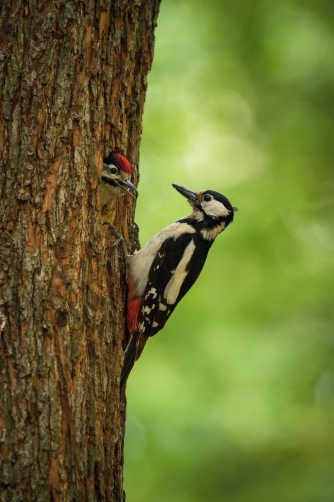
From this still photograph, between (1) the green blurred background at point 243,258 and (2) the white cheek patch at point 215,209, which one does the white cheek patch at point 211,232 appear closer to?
(2) the white cheek patch at point 215,209

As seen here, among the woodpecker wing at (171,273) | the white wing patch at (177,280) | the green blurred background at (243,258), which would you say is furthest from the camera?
the green blurred background at (243,258)

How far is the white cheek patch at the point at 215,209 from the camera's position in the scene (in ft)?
14.5

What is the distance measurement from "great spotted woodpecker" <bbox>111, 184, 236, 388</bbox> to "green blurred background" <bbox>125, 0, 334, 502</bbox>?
1.53m

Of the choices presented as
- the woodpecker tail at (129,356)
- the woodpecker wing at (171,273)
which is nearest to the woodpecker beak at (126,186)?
the woodpecker wing at (171,273)

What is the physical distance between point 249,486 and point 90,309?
3.13m

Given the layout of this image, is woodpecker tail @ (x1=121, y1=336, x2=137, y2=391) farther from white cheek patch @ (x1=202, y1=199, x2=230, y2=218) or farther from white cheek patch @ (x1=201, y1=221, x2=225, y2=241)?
white cheek patch @ (x1=202, y1=199, x2=230, y2=218)

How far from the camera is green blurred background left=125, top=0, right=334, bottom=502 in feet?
17.9

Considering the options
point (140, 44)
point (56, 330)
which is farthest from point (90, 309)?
point (140, 44)

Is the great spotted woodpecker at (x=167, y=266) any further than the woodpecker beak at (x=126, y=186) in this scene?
Yes

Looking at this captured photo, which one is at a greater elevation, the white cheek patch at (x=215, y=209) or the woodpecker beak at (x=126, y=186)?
the white cheek patch at (x=215, y=209)

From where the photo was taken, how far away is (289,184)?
6148mm

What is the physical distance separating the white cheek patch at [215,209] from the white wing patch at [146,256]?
0.60 feet

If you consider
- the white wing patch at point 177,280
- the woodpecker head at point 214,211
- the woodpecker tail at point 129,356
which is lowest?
the woodpecker tail at point 129,356

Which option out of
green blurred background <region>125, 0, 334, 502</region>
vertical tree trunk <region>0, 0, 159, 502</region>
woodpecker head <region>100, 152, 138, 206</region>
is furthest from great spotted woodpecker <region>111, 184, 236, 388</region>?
green blurred background <region>125, 0, 334, 502</region>
